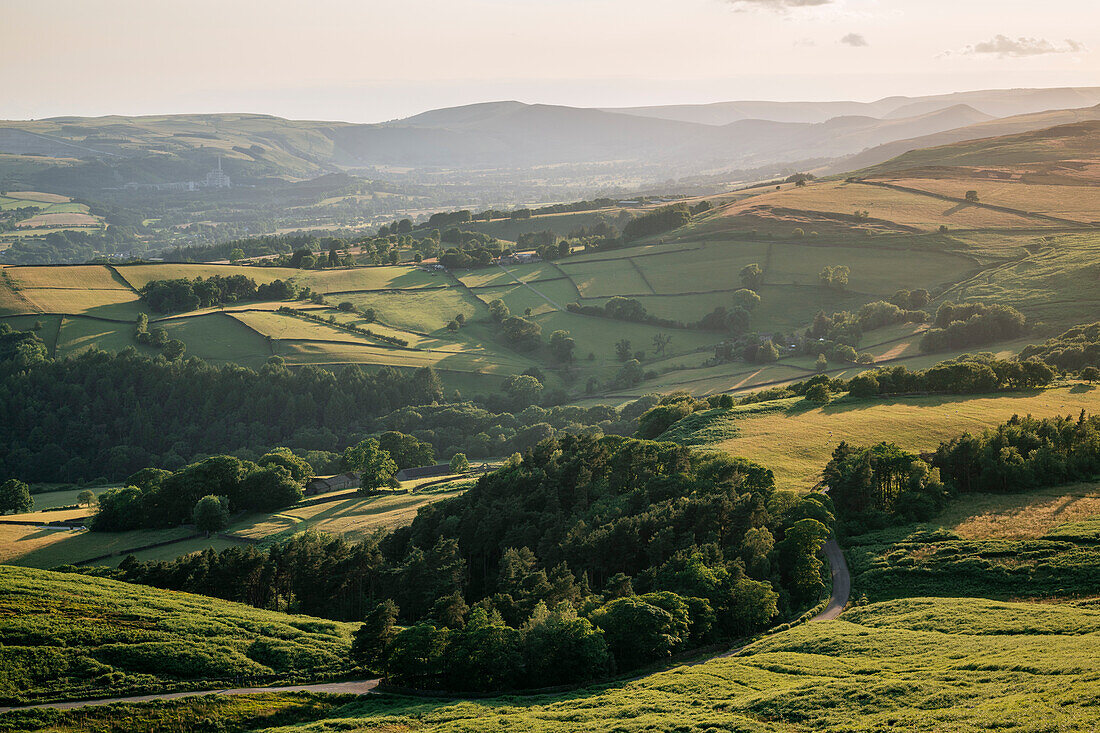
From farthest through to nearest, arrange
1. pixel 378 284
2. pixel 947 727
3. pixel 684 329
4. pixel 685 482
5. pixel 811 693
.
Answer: pixel 378 284 → pixel 684 329 → pixel 685 482 → pixel 811 693 → pixel 947 727

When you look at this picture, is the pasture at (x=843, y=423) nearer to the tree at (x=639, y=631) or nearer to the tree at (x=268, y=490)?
the tree at (x=639, y=631)

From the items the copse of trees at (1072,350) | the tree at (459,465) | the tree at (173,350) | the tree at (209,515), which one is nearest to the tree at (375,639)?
the tree at (209,515)

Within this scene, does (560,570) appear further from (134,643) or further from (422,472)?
(422,472)

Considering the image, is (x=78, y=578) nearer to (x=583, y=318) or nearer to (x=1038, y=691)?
(x=1038, y=691)

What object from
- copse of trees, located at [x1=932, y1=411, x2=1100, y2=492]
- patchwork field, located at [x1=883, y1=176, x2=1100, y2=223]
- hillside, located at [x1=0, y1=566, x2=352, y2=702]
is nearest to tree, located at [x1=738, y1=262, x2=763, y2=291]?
patchwork field, located at [x1=883, y1=176, x2=1100, y2=223]

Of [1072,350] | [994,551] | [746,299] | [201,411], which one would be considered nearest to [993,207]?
[746,299]

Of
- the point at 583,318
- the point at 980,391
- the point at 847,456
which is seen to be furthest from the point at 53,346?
the point at 980,391

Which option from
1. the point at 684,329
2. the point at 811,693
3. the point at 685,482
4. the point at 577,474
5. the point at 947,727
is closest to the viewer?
the point at 947,727
